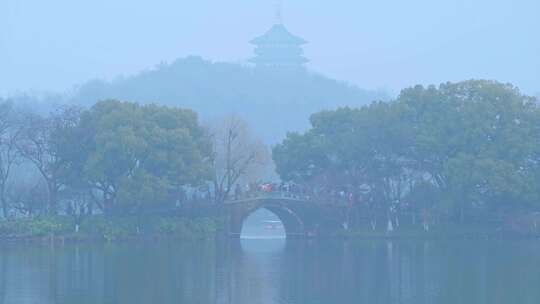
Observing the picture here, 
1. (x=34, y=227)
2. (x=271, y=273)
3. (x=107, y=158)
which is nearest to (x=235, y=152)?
(x=107, y=158)

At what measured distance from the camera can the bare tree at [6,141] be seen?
46.1 metres

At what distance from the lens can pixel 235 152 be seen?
2009 inches

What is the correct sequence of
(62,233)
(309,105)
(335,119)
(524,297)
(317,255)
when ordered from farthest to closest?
(309,105)
(335,119)
(62,233)
(317,255)
(524,297)

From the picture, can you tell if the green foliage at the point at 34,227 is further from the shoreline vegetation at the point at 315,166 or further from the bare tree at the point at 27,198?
the bare tree at the point at 27,198

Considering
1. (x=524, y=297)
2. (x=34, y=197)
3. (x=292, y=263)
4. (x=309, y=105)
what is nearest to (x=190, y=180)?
(x=34, y=197)

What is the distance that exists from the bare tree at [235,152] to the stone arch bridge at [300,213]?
2.09m

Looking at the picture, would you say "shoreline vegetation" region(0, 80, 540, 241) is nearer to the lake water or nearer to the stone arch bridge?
the stone arch bridge

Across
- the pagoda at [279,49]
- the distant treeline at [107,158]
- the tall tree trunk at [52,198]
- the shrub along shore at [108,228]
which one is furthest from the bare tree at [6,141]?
the pagoda at [279,49]

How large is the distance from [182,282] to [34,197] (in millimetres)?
16516

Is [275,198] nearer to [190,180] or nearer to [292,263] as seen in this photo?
[190,180]

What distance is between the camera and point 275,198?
159 ft

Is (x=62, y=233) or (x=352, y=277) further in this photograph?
(x=62, y=233)

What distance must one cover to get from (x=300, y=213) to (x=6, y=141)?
12028 mm

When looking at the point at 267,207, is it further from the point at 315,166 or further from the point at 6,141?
the point at 6,141
